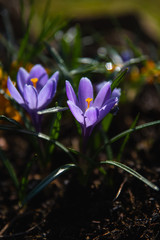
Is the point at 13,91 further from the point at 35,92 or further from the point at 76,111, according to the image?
the point at 76,111

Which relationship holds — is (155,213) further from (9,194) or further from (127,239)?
(9,194)

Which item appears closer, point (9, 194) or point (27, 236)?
point (27, 236)

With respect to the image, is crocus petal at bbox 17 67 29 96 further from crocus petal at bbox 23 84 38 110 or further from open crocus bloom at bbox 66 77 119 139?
open crocus bloom at bbox 66 77 119 139

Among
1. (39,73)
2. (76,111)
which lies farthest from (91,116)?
(39,73)

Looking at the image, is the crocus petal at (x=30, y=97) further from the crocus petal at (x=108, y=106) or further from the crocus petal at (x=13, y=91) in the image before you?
the crocus petal at (x=108, y=106)

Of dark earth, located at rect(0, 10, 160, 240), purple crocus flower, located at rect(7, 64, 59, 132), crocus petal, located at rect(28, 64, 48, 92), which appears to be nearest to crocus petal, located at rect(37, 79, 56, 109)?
purple crocus flower, located at rect(7, 64, 59, 132)

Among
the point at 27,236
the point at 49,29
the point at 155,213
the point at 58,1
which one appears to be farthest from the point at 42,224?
the point at 58,1
